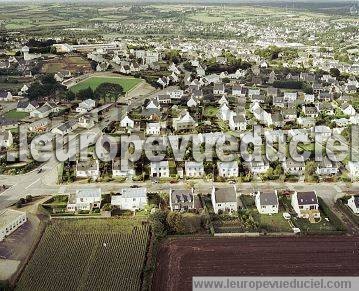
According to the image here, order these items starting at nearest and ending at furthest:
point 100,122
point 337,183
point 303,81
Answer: point 337,183, point 100,122, point 303,81

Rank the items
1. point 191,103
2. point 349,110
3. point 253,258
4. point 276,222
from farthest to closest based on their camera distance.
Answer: point 191,103, point 349,110, point 276,222, point 253,258

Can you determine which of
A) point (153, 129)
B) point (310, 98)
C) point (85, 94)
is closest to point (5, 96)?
point (85, 94)

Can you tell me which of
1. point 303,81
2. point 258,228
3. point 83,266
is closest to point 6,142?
point 83,266

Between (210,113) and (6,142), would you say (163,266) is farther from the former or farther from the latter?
(210,113)

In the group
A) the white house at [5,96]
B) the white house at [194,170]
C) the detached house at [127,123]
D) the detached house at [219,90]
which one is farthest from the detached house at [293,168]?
the white house at [5,96]

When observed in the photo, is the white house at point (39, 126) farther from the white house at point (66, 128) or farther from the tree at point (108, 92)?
the tree at point (108, 92)

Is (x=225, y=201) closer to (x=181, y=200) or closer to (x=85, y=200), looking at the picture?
(x=181, y=200)
